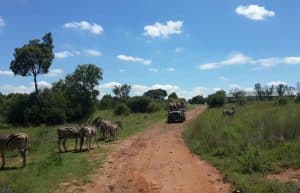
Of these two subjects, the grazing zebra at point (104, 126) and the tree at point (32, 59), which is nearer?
the grazing zebra at point (104, 126)

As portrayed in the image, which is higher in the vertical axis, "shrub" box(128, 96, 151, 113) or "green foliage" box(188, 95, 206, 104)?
"green foliage" box(188, 95, 206, 104)

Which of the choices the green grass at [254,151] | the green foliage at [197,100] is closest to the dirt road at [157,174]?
the green grass at [254,151]

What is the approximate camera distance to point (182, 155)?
889 inches

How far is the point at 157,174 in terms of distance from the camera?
17.2 m

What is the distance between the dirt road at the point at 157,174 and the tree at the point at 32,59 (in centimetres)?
4050

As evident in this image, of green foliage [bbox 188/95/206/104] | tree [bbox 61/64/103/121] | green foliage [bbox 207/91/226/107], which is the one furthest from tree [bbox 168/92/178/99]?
tree [bbox 61/64/103/121]

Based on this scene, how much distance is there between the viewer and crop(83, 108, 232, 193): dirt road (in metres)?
14.7

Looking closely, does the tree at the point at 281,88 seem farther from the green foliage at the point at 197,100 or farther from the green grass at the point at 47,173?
the green grass at the point at 47,173

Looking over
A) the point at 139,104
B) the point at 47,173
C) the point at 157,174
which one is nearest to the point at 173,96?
the point at 139,104

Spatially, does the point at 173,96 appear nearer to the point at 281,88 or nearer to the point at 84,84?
the point at 281,88

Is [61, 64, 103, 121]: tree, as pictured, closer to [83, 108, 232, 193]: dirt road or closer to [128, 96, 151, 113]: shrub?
[128, 96, 151, 113]: shrub

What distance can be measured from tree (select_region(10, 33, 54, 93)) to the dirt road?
4050cm

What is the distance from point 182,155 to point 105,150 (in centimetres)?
507

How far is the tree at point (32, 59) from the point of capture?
6266cm
